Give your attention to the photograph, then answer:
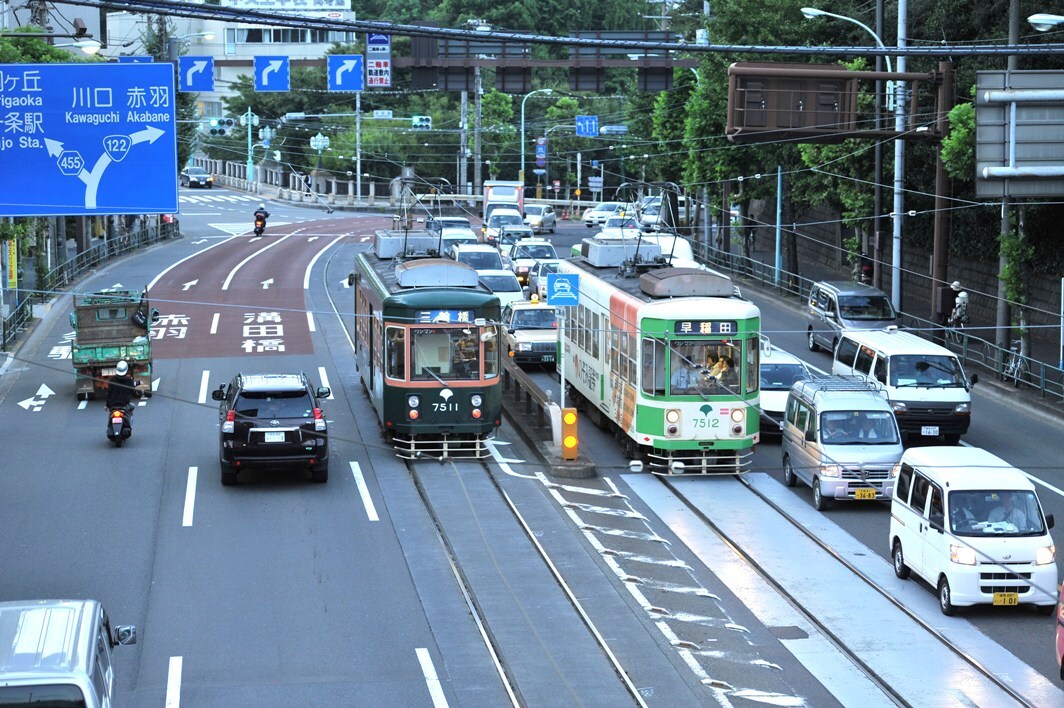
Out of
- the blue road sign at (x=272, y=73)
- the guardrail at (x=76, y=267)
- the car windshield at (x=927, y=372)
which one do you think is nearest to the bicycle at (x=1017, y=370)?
the car windshield at (x=927, y=372)

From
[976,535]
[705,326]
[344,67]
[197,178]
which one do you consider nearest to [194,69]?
[344,67]

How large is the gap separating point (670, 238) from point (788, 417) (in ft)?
72.7

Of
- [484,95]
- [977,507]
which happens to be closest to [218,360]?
[977,507]

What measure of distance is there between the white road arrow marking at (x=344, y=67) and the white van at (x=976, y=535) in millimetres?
38005

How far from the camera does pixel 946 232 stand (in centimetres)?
4200

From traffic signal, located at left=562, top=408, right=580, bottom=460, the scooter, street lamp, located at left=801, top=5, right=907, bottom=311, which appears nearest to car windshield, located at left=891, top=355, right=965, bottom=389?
traffic signal, located at left=562, top=408, right=580, bottom=460

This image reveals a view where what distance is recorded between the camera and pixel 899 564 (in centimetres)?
2044

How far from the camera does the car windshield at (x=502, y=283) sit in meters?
44.2

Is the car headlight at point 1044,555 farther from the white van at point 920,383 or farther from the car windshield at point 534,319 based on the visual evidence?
the car windshield at point 534,319

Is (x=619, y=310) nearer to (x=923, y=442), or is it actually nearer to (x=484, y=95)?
(x=923, y=442)

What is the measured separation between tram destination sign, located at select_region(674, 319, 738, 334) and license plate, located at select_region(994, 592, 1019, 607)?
865cm

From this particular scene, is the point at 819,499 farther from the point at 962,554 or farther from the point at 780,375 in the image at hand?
the point at 780,375

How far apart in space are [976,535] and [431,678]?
7.18 metres

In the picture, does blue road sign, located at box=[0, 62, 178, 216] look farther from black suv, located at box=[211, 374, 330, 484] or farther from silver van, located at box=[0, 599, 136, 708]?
silver van, located at box=[0, 599, 136, 708]
